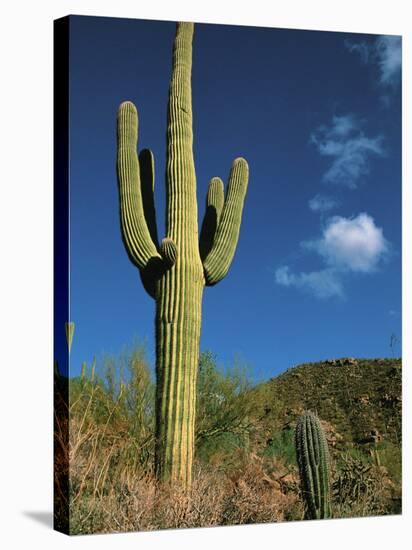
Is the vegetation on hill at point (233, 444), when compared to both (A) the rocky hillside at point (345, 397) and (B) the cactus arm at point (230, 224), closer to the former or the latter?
(A) the rocky hillside at point (345, 397)

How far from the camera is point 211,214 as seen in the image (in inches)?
641

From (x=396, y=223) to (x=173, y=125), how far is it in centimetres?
292

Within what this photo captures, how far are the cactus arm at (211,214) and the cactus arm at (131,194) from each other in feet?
2.24

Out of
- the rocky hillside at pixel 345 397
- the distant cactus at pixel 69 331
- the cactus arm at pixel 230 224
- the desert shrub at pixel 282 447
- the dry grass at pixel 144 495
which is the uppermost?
the cactus arm at pixel 230 224

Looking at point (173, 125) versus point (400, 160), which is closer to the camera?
point (173, 125)

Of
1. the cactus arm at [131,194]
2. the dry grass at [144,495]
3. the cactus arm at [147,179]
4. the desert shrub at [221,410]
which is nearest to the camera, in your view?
the dry grass at [144,495]

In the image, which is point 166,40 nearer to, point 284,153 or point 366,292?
point 284,153

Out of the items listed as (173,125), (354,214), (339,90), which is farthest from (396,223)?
(173,125)

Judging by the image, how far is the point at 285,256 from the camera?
16.5 metres

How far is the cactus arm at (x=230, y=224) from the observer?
53.0 feet

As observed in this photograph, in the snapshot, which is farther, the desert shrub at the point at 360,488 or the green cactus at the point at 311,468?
the desert shrub at the point at 360,488

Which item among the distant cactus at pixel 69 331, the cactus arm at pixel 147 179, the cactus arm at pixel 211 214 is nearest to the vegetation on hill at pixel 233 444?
the distant cactus at pixel 69 331

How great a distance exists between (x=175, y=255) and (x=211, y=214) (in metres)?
0.78

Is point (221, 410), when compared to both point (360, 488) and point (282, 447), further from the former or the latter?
point (360, 488)
